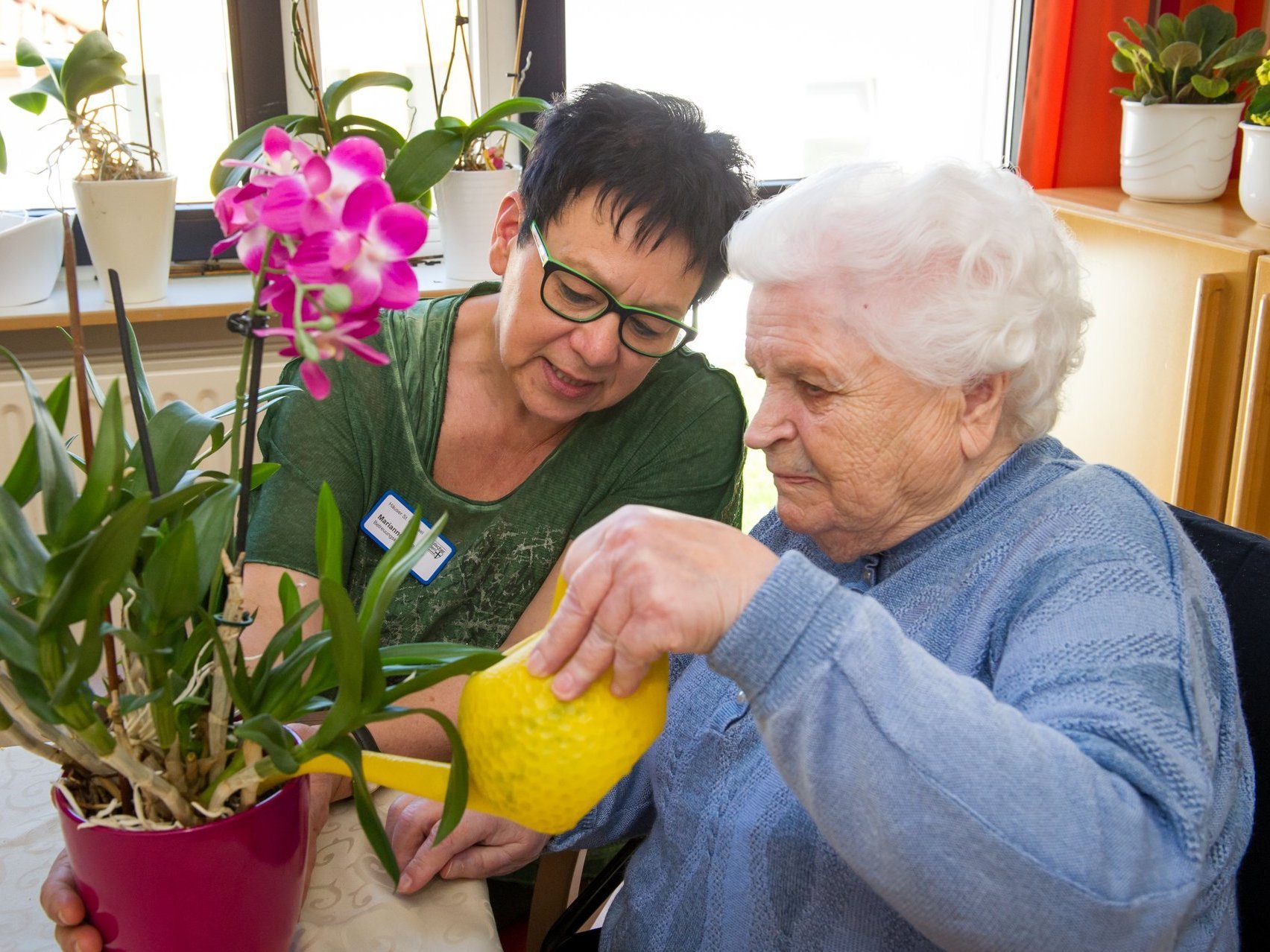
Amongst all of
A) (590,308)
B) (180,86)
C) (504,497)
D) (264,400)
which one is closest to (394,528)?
(504,497)

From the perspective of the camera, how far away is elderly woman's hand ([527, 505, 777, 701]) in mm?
856

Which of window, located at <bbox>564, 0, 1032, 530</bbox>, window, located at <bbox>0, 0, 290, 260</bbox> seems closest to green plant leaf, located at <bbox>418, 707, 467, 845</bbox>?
window, located at <bbox>0, 0, 290, 260</bbox>

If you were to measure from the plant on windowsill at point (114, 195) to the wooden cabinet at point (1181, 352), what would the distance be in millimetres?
1935

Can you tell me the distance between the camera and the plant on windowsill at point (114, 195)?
7.02ft

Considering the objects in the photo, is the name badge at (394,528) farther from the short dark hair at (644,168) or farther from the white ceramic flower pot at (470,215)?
the white ceramic flower pot at (470,215)

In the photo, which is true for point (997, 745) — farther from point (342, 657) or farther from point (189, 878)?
point (189, 878)

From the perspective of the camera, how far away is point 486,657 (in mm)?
879

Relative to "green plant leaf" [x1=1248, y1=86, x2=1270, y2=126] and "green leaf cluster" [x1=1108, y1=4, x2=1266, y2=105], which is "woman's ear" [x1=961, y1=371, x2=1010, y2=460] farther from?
"green leaf cluster" [x1=1108, y1=4, x2=1266, y2=105]

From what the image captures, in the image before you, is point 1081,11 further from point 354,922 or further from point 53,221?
point 354,922

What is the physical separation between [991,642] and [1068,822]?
27 centimetres

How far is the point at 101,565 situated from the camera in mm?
755

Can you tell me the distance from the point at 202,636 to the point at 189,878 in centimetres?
17

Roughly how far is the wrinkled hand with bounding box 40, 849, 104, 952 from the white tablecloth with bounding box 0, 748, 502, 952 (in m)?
0.13

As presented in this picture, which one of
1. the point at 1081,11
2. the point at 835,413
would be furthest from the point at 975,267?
the point at 1081,11
